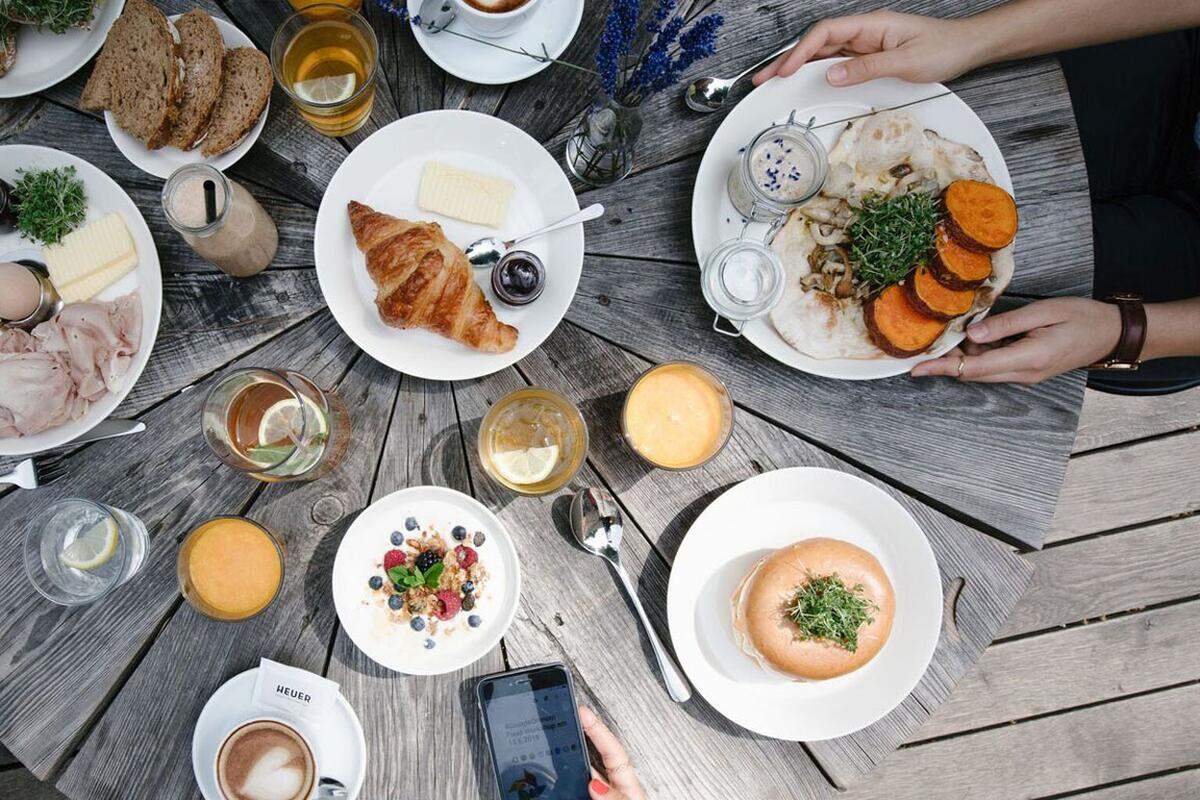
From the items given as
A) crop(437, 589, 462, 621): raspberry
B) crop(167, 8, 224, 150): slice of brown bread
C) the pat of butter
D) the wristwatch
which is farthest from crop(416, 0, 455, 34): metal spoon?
the wristwatch

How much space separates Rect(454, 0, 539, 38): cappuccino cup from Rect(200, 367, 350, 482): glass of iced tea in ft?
2.49

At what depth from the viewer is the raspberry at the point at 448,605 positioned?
1.38 metres

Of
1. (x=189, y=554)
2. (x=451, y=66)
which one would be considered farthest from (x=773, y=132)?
(x=189, y=554)

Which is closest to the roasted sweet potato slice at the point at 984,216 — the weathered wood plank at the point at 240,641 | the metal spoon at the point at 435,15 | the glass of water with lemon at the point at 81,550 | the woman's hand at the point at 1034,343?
the woman's hand at the point at 1034,343

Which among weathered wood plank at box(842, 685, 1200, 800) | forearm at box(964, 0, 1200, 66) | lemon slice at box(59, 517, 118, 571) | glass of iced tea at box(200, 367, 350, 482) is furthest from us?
weathered wood plank at box(842, 685, 1200, 800)

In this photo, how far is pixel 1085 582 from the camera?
91.6 inches

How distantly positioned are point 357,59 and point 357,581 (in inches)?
40.8

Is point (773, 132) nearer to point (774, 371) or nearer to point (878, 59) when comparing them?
point (878, 59)

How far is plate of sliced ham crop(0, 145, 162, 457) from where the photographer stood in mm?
1300

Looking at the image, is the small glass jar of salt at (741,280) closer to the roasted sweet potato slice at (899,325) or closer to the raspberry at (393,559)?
the roasted sweet potato slice at (899,325)

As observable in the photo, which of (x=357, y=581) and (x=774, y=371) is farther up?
(x=774, y=371)

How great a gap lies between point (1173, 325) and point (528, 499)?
1419mm

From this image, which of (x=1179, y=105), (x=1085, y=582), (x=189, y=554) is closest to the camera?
(x=189, y=554)

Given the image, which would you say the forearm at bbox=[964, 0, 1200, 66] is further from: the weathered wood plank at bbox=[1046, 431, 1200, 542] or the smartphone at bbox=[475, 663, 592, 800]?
the smartphone at bbox=[475, 663, 592, 800]
